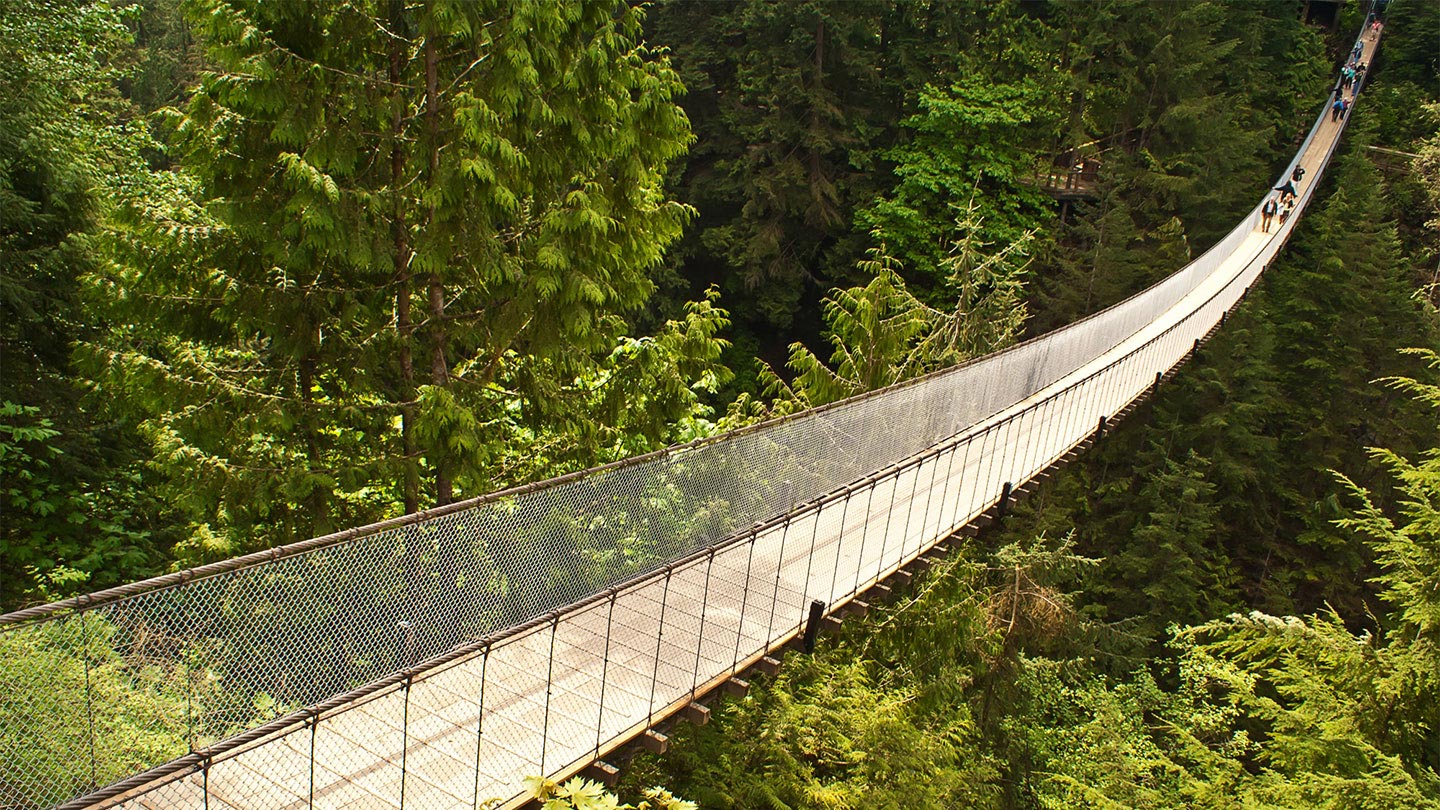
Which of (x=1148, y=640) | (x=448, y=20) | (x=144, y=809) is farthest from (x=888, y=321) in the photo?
(x=144, y=809)

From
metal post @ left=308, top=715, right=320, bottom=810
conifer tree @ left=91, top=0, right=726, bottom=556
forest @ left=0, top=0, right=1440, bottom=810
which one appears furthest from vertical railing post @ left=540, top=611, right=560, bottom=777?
conifer tree @ left=91, top=0, right=726, bottom=556

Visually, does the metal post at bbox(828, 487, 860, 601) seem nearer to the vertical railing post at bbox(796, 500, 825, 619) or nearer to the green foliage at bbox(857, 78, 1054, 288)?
the vertical railing post at bbox(796, 500, 825, 619)

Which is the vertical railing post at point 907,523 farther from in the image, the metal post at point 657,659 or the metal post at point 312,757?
the metal post at point 312,757

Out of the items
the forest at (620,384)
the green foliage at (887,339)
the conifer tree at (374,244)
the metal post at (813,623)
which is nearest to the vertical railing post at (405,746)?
the forest at (620,384)

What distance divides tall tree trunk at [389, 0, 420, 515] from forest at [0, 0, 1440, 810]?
0.03m

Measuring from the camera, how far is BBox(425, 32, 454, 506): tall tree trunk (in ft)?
20.5

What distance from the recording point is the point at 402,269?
22.0ft

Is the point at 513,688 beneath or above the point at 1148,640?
above

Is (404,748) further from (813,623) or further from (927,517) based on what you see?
(927,517)

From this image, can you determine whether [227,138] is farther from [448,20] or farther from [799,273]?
Result: [799,273]

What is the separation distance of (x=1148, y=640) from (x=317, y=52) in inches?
469

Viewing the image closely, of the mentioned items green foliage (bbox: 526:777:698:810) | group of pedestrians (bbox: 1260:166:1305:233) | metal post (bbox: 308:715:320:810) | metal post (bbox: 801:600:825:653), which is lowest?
metal post (bbox: 801:600:825:653)

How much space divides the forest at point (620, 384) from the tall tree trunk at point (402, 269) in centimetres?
3

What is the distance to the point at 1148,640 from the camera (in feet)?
42.9
